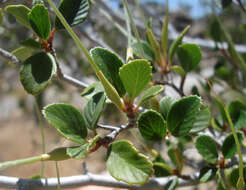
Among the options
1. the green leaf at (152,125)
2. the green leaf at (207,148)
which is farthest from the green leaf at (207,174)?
the green leaf at (152,125)

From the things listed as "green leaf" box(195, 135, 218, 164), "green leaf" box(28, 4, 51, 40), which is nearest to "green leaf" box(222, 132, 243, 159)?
"green leaf" box(195, 135, 218, 164)

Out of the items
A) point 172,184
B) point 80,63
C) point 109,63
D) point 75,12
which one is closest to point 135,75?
point 109,63

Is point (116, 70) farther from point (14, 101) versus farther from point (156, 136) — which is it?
point (14, 101)

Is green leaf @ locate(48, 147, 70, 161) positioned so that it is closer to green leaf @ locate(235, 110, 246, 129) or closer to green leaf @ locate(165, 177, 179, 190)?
green leaf @ locate(165, 177, 179, 190)

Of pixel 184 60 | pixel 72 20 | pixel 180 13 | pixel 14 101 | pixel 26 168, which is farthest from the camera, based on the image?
pixel 14 101

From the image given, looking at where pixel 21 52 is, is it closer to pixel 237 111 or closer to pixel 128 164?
pixel 128 164

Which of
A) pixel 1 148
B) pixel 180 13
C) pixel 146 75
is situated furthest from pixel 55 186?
pixel 180 13
